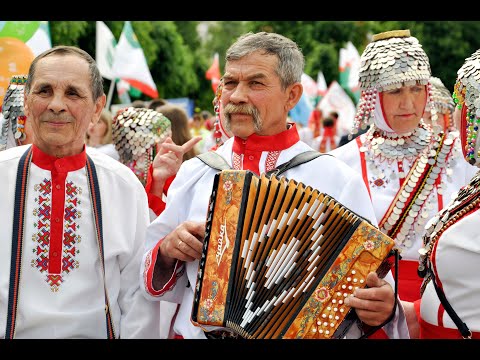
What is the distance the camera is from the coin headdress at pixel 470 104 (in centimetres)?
318

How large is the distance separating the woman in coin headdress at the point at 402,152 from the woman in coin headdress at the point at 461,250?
1.40 metres

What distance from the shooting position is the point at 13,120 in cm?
490

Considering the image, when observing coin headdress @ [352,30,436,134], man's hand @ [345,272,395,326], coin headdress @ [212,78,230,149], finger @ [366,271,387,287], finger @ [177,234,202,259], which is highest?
coin headdress @ [352,30,436,134]

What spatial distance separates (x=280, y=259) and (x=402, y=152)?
2082 millimetres

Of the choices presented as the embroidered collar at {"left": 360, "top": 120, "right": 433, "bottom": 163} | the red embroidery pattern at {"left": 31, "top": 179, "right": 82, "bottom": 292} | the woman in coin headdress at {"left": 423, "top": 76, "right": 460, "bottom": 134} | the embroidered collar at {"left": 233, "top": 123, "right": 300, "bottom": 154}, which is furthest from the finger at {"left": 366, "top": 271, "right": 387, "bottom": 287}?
the woman in coin headdress at {"left": 423, "top": 76, "right": 460, "bottom": 134}

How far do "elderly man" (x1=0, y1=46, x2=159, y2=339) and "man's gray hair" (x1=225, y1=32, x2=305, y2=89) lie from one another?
689mm

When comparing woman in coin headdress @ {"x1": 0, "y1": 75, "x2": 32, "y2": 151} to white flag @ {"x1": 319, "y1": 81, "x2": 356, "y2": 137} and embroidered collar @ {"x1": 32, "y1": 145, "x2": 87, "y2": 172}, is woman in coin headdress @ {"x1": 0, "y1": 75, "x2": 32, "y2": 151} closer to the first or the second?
embroidered collar @ {"x1": 32, "y1": 145, "x2": 87, "y2": 172}

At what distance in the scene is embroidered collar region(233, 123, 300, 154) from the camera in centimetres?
376

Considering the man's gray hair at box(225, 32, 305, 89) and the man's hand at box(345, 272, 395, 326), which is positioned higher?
the man's gray hair at box(225, 32, 305, 89)

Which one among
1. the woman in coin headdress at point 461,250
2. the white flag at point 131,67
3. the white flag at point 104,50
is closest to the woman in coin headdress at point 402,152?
the woman in coin headdress at point 461,250

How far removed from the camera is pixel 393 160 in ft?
16.5

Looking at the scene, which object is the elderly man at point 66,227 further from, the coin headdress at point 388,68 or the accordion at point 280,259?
the coin headdress at point 388,68

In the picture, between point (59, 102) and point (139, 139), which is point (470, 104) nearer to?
point (59, 102)
